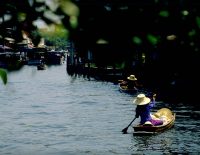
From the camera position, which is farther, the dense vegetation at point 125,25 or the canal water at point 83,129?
the canal water at point 83,129

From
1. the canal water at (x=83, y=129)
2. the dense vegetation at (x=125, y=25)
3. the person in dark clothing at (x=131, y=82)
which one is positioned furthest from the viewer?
the person in dark clothing at (x=131, y=82)

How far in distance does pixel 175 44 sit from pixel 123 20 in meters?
0.28

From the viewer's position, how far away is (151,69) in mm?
2465

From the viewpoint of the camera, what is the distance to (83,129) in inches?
933

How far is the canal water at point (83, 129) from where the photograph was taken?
18.7 m

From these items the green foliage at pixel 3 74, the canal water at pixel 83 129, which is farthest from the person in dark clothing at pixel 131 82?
the green foliage at pixel 3 74

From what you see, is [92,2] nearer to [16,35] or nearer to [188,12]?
[188,12]

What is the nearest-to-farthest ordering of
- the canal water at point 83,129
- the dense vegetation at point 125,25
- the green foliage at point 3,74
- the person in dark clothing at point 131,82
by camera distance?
the dense vegetation at point 125,25 → the green foliage at point 3,74 → the canal water at point 83,129 → the person in dark clothing at point 131,82

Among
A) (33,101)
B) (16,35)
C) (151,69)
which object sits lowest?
(33,101)

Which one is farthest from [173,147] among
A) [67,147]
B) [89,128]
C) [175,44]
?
[175,44]

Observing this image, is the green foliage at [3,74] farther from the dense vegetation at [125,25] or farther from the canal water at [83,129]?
the canal water at [83,129]

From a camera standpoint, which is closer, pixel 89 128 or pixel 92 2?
pixel 92 2

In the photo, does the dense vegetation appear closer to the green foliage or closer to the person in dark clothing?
the green foliage

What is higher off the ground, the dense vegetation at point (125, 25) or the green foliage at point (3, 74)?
the dense vegetation at point (125, 25)
